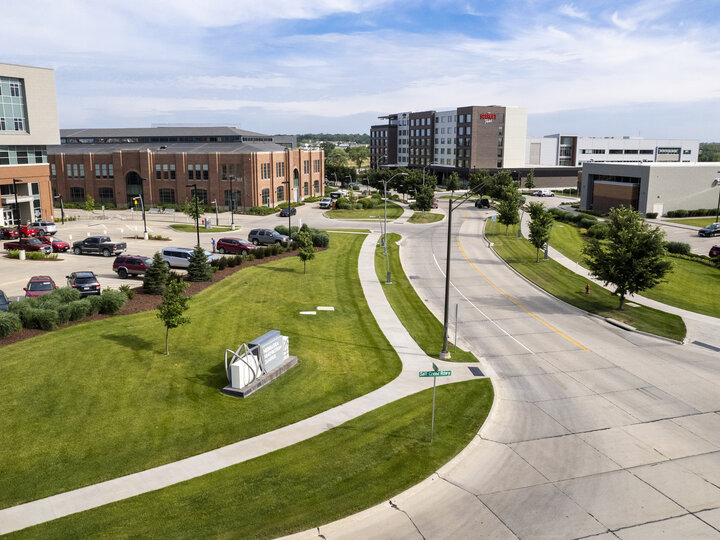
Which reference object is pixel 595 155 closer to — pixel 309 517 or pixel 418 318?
pixel 418 318

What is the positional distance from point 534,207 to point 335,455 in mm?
42748

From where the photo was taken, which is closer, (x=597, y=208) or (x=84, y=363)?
(x=84, y=363)

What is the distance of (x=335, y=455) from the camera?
52.0ft

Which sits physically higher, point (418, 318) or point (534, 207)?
point (534, 207)

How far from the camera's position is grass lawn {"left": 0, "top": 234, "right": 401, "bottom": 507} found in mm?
15828

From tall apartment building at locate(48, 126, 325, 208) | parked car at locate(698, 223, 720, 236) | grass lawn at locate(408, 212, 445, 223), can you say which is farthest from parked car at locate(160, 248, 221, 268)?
parked car at locate(698, 223, 720, 236)

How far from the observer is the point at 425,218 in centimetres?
7788

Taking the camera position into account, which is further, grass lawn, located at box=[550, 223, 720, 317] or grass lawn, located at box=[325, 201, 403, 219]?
grass lawn, located at box=[325, 201, 403, 219]

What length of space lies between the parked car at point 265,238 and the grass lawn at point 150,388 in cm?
2308

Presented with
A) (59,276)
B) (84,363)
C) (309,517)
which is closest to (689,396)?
(309,517)

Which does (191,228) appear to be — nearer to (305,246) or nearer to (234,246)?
(234,246)

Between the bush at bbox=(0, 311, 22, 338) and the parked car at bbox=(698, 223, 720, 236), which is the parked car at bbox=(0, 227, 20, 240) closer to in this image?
the bush at bbox=(0, 311, 22, 338)

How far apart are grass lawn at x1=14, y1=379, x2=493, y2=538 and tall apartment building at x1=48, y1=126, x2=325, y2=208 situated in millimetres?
65421

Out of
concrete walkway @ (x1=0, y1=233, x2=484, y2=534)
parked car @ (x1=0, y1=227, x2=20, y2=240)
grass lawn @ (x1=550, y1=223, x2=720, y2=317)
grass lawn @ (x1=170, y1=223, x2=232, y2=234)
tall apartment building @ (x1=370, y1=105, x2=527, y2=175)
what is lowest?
grass lawn @ (x1=550, y1=223, x2=720, y2=317)
